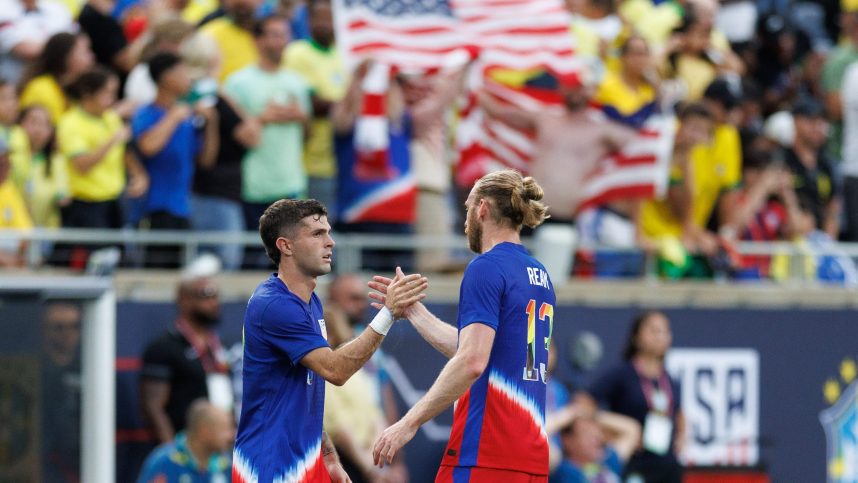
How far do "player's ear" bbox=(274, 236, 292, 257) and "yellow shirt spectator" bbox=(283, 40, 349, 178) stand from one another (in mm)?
5812

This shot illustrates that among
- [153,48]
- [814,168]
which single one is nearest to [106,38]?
[153,48]

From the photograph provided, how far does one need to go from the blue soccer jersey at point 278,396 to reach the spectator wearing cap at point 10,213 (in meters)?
4.44

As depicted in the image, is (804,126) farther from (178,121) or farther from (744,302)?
(178,121)

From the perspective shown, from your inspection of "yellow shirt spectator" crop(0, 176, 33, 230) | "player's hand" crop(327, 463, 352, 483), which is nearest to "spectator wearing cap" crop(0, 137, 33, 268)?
"yellow shirt spectator" crop(0, 176, 33, 230)

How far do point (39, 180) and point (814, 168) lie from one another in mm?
8208

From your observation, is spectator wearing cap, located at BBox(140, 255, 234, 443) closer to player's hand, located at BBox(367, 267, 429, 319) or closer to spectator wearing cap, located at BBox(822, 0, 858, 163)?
player's hand, located at BBox(367, 267, 429, 319)

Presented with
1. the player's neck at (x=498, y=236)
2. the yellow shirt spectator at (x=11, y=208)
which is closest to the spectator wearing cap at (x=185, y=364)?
the yellow shirt spectator at (x=11, y=208)

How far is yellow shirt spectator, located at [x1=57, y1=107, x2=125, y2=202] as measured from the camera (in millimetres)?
12594

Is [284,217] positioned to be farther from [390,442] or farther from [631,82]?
[631,82]

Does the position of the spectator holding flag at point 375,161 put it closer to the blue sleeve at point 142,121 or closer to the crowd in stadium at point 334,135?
the crowd in stadium at point 334,135

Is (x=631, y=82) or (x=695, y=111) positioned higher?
(x=631, y=82)

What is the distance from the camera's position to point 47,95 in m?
13.0

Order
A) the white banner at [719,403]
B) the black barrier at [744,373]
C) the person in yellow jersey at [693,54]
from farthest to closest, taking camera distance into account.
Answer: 1. the person in yellow jersey at [693,54]
2. the white banner at [719,403]
3. the black barrier at [744,373]

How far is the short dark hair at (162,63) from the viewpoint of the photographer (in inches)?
502
